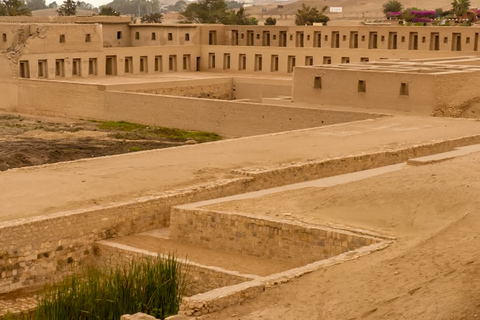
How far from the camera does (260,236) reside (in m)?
12.2

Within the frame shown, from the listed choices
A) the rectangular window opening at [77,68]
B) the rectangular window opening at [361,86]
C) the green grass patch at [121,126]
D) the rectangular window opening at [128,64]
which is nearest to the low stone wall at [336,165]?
the rectangular window opening at [361,86]

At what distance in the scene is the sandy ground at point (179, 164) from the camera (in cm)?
1380

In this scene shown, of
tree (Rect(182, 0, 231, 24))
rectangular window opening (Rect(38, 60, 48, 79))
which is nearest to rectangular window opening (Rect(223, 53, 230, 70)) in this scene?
rectangular window opening (Rect(38, 60, 48, 79))

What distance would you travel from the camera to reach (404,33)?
4191 centimetres

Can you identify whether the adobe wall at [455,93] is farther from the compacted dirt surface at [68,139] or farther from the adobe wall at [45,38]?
the adobe wall at [45,38]

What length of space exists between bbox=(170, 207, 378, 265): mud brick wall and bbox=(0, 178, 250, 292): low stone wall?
695 mm

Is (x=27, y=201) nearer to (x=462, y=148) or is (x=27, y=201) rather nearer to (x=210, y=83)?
(x=462, y=148)

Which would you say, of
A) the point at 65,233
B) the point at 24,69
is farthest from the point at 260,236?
the point at 24,69

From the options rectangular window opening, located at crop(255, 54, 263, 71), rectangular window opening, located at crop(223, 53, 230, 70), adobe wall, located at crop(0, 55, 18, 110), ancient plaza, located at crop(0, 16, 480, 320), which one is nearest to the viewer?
ancient plaza, located at crop(0, 16, 480, 320)

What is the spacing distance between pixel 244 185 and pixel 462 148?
5.09 m

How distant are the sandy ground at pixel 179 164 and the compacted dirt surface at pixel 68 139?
19.7ft

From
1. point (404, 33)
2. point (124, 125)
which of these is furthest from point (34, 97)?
point (404, 33)

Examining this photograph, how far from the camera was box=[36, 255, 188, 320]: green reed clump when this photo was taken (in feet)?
32.3

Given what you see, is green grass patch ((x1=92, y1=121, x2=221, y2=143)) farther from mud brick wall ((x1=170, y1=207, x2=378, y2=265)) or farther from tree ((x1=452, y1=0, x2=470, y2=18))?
tree ((x1=452, y1=0, x2=470, y2=18))
